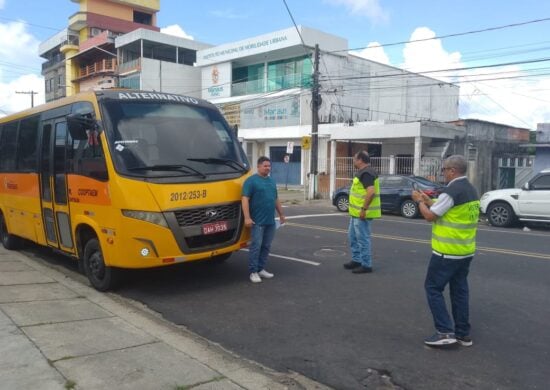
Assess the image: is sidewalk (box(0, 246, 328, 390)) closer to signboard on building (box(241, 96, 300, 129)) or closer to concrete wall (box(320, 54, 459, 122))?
concrete wall (box(320, 54, 459, 122))

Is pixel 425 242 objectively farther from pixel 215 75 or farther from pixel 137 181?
pixel 215 75

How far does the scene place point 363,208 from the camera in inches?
286

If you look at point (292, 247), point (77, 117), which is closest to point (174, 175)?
point (77, 117)

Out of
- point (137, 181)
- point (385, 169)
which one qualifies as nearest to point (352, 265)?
point (137, 181)

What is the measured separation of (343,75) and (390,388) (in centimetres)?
3108

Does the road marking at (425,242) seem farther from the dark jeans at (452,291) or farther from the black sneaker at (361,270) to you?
the dark jeans at (452,291)

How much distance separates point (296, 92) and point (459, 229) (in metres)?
27.8

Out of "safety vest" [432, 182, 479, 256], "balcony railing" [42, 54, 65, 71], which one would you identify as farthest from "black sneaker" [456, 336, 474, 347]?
"balcony railing" [42, 54, 65, 71]

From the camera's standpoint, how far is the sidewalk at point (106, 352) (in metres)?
3.76

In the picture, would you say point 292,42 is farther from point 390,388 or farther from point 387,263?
point 390,388

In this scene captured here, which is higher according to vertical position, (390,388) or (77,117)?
(77,117)

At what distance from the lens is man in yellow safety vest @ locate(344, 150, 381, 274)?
288 inches

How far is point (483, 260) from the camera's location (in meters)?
8.71

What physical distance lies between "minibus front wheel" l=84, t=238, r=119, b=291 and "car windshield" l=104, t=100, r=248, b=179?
136 centimetres
